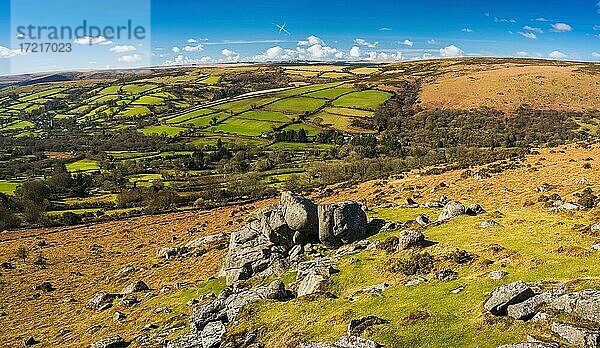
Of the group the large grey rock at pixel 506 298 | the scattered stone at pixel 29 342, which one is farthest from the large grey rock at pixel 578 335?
the scattered stone at pixel 29 342

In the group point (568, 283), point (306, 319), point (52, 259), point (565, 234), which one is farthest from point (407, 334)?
point (52, 259)

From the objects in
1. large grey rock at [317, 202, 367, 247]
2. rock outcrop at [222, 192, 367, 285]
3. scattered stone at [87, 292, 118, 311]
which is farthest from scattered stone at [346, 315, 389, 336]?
scattered stone at [87, 292, 118, 311]

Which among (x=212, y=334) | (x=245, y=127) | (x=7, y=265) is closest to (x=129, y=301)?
(x=212, y=334)

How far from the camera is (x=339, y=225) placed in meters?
36.1

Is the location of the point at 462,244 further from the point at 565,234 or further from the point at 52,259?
the point at 52,259

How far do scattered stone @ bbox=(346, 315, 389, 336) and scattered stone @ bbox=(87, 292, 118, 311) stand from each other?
2801 centimetres

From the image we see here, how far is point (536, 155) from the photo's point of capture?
65.8 metres

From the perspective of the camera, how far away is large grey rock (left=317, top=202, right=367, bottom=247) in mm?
36156

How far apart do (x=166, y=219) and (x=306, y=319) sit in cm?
6870

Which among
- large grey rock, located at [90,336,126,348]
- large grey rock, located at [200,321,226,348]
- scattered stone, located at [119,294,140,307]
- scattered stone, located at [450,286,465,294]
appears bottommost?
scattered stone, located at [119,294,140,307]

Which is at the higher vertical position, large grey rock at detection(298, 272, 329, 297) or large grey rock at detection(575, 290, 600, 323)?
large grey rock at detection(575, 290, 600, 323)

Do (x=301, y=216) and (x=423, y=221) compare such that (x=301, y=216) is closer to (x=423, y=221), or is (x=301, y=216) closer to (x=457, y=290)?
(x=423, y=221)

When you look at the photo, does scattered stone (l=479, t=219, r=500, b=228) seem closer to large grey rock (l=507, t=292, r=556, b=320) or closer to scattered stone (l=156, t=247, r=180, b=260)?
large grey rock (l=507, t=292, r=556, b=320)

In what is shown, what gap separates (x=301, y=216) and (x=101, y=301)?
20775 millimetres
